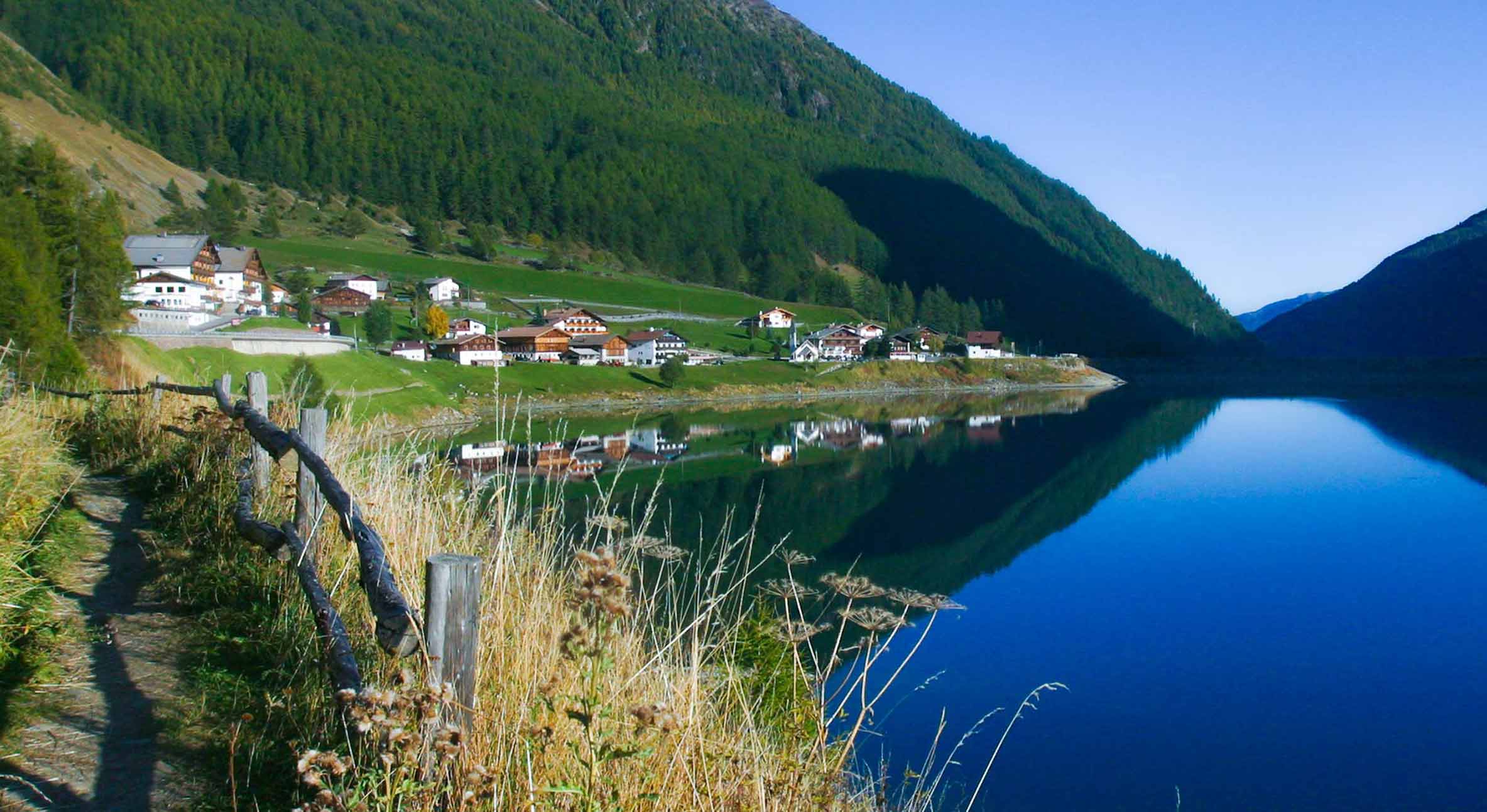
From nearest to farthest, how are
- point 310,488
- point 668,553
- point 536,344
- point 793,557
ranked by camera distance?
point 310,488 < point 668,553 < point 793,557 < point 536,344

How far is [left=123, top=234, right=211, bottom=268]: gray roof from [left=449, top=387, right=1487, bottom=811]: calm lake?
3606 cm

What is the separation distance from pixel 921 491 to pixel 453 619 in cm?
2783

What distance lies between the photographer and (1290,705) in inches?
489

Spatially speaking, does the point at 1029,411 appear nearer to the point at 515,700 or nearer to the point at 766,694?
the point at 766,694

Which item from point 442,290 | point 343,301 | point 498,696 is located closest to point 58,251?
point 498,696

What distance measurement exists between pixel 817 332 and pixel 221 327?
6198cm

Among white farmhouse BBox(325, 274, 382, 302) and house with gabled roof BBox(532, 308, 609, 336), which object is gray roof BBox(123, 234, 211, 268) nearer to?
white farmhouse BBox(325, 274, 382, 302)

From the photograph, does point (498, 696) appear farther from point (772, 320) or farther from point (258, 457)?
point (772, 320)

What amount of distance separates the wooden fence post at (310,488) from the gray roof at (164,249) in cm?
6658

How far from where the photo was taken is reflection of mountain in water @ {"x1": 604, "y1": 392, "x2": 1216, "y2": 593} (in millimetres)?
20788

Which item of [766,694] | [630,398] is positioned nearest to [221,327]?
[630,398]

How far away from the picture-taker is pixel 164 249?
6328 centimetres

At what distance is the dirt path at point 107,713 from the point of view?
2.86 meters

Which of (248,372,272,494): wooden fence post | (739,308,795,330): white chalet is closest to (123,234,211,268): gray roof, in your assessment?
(739,308,795,330): white chalet
